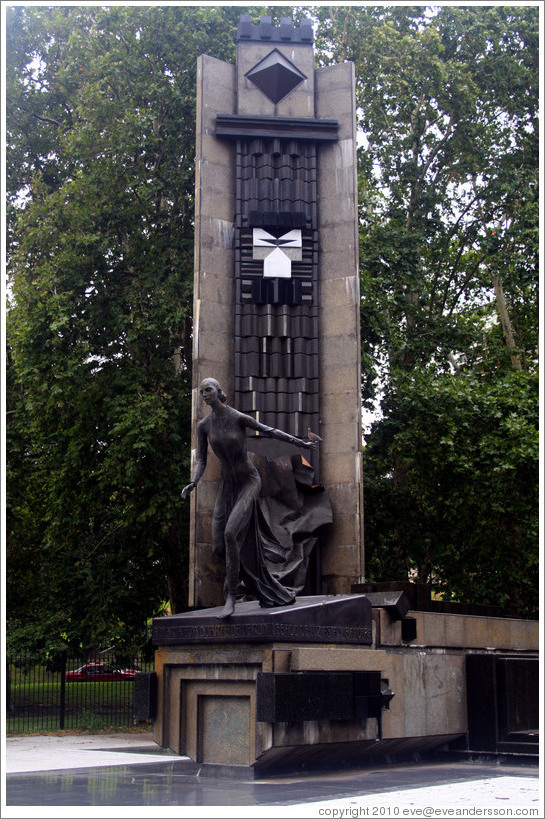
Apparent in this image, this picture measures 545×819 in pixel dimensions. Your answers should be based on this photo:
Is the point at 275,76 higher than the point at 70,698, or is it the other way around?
the point at 275,76

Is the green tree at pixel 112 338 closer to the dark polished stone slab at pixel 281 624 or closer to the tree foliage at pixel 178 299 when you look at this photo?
the tree foliage at pixel 178 299

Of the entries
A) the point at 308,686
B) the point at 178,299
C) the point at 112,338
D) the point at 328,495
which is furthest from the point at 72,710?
the point at 308,686

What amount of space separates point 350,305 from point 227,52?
10.4 m

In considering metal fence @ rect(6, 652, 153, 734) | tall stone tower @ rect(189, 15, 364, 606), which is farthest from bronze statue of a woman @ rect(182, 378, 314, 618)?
metal fence @ rect(6, 652, 153, 734)

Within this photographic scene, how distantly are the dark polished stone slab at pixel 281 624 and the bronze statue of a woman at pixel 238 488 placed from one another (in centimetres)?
34

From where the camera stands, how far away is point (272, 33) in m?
18.4

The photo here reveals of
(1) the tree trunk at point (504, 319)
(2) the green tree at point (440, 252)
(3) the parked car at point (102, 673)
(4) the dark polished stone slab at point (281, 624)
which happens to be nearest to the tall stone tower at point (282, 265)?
(4) the dark polished stone slab at point (281, 624)

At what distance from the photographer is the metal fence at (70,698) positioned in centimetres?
2211

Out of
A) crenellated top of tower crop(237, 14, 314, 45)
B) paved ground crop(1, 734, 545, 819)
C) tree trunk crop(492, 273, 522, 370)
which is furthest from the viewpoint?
tree trunk crop(492, 273, 522, 370)

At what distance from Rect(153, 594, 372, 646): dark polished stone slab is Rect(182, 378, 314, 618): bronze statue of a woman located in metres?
0.34

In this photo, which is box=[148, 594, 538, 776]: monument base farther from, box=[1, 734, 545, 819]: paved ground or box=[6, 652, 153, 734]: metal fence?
box=[6, 652, 153, 734]: metal fence

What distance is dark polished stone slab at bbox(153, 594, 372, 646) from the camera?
1096 centimetres

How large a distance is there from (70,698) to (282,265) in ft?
47.8

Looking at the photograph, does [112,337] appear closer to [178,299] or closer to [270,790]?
[178,299]
